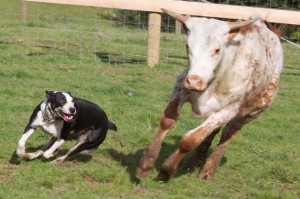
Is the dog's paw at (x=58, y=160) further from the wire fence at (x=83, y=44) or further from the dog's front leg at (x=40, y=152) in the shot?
the wire fence at (x=83, y=44)

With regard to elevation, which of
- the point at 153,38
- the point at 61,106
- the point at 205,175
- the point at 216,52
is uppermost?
the point at 216,52

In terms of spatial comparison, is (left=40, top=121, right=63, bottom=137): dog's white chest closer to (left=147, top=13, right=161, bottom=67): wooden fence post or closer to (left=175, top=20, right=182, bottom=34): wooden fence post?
(left=147, top=13, right=161, bottom=67): wooden fence post

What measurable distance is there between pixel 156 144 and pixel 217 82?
31.4 inches

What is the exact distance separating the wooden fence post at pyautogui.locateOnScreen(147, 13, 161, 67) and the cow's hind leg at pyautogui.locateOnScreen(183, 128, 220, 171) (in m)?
5.90

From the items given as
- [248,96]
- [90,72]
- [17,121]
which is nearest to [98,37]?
[90,72]

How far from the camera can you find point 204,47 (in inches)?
226

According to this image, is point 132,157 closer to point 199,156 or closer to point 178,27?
point 199,156

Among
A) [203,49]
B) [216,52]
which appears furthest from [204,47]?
[216,52]

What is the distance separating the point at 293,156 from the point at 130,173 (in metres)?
2.34

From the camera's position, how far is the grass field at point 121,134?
6438 mm

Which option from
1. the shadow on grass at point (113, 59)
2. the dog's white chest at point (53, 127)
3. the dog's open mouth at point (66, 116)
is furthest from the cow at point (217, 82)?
the shadow on grass at point (113, 59)

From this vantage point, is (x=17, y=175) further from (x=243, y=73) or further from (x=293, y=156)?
(x=293, y=156)

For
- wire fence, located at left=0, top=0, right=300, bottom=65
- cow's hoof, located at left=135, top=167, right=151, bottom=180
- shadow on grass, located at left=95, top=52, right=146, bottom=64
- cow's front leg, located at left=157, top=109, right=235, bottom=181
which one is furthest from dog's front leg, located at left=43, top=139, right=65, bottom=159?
shadow on grass, located at left=95, top=52, right=146, bottom=64

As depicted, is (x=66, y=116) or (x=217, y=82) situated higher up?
(x=217, y=82)
